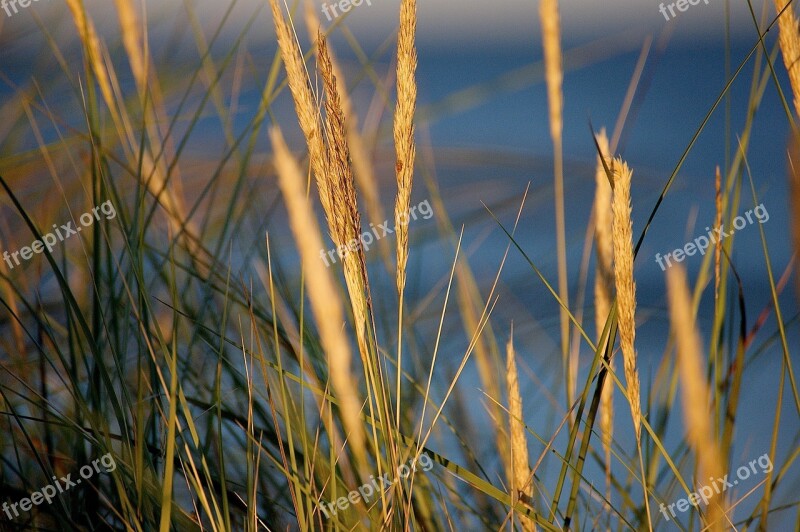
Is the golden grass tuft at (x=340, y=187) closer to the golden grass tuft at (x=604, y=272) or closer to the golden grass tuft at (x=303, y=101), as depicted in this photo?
the golden grass tuft at (x=303, y=101)

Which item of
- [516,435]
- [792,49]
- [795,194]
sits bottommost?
[516,435]

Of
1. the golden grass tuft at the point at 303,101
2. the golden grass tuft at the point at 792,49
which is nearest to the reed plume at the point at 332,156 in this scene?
the golden grass tuft at the point at 303,101

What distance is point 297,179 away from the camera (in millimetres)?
487

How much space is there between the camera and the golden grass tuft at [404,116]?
536 mm

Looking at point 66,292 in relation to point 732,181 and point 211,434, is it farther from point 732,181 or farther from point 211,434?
point 732,181

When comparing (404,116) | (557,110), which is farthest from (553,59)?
(404,116)

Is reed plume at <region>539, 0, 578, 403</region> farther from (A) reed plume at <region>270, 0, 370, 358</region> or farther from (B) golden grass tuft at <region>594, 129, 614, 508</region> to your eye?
(A) reed plume at <region>270, 0, 370, 358</region>

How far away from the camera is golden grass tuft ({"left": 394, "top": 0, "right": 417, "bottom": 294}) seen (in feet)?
1.76

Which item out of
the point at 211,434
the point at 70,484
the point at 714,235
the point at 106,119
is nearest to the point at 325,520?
the point at 211,434

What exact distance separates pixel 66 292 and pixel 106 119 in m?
0.46

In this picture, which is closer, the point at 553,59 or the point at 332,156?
the point at 332,156

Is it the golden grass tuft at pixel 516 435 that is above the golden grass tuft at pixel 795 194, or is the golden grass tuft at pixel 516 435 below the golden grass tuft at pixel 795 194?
below

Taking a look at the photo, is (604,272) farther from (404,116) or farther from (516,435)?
(404,116)

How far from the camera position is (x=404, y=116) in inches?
21.4
